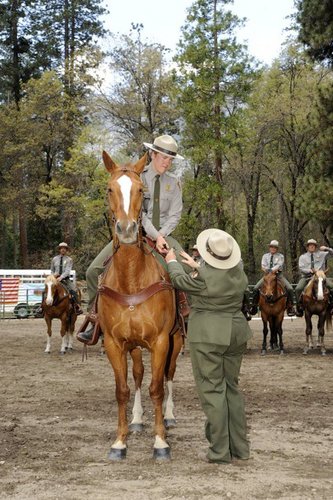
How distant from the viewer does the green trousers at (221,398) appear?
20.3ft

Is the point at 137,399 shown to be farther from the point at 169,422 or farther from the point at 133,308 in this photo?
the point at 133,308

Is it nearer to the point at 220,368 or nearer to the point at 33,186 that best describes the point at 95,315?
the point at 220,368

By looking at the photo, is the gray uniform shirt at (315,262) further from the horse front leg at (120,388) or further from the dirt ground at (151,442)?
the horse front leg at (120,388)

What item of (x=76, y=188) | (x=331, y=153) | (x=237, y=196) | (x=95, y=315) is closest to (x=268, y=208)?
(x=237, y=196)

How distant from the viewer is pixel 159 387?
21.9ft

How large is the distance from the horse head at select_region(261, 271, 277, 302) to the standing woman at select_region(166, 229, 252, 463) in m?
10.0

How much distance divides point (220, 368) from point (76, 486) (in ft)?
5.84

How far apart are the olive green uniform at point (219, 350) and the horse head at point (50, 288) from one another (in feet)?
33.2

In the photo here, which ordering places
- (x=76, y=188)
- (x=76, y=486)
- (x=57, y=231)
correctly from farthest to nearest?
(x=57, y=231), (x=76, y=188), (x=76, y=486)

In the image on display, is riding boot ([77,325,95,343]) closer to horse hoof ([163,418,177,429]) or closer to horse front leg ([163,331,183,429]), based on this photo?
horse front leg ([163,331,183,429])

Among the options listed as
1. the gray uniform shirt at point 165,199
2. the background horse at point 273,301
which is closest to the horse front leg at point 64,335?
the background horse at point 273,301

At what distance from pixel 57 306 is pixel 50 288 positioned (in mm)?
566

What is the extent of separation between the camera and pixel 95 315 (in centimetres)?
734

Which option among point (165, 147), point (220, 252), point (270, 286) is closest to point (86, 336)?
point (220, 252)
